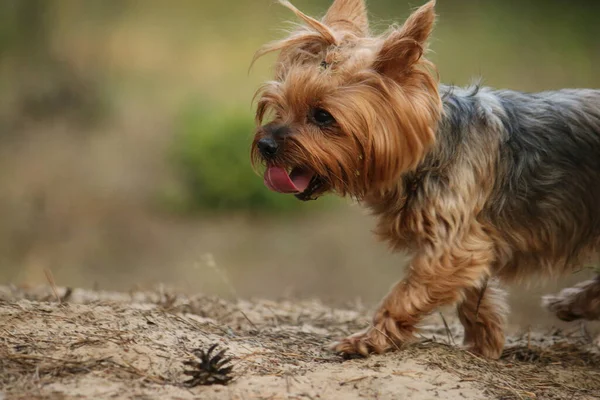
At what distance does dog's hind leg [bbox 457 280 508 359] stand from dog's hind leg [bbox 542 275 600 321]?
538 mm

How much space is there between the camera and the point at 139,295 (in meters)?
6.95

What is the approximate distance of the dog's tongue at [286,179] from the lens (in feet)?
15.5

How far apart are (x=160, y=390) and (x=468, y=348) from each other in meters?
2.41

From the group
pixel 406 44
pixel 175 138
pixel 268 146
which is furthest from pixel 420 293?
pixel 175 138

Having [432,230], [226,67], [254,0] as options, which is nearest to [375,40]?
[432,230]

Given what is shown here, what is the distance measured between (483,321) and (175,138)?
379 inches

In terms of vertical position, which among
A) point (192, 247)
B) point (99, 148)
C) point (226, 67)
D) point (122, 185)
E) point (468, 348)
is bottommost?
point (468, 348)

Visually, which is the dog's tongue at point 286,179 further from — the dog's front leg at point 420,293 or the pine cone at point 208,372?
the pine cone at point 208,372

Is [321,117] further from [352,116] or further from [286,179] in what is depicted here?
[286,179]

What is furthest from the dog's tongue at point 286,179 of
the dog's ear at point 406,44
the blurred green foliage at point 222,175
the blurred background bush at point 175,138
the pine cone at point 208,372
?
the blurred green foliage at point 222,175

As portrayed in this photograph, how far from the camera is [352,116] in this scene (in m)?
4.61

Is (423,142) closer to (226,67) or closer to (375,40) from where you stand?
(375,40)

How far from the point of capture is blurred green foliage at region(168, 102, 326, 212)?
13.2 metres

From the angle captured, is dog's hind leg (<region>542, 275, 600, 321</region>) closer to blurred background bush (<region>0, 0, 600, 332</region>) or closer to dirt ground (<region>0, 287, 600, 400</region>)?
dirt ground (<region>0, 287, 600, 400</region>)
